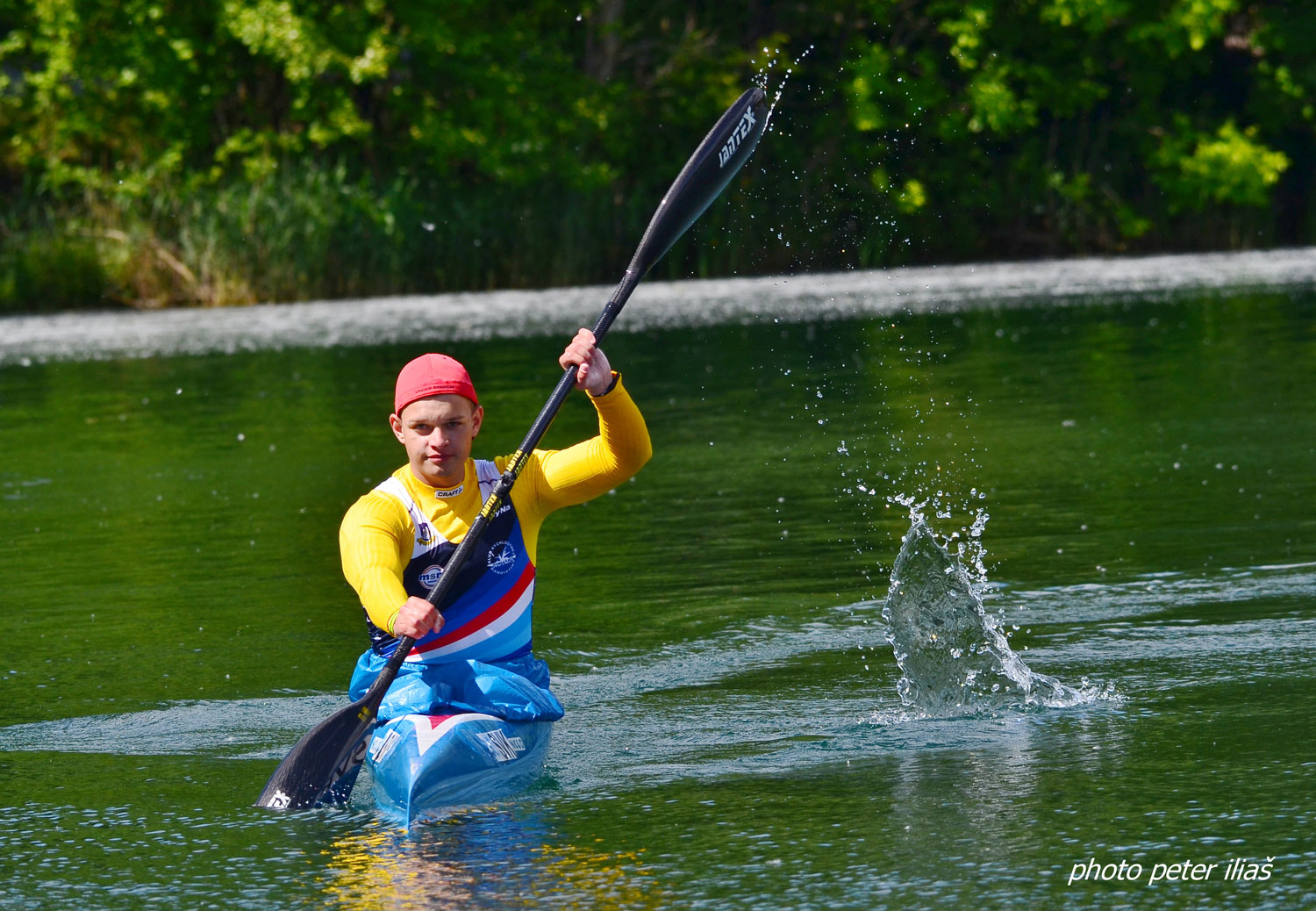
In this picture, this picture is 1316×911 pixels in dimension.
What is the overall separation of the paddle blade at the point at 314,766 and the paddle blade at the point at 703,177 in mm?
1898

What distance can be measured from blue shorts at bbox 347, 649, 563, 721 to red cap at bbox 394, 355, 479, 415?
71 centimetres

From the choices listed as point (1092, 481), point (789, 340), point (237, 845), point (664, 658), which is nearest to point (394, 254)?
point (789, 340)

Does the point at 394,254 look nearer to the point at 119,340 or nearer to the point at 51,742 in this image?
the point at 119,340

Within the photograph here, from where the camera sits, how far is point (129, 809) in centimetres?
553

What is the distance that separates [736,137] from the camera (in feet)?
23.5

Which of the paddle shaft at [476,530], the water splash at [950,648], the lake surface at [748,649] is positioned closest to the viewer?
the lake surface at [748,649]

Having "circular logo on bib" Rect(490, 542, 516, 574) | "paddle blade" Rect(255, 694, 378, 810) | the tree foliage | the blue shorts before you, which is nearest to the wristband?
"circular logo on bib" Rect(490, 542, 516, 574)

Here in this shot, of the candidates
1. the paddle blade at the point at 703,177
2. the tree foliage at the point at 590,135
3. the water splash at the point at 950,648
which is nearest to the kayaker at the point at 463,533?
the paddle blade at the point at 703,177

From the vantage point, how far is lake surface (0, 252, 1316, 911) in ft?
15.5

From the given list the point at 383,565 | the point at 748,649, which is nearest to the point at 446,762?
the point at 383,565

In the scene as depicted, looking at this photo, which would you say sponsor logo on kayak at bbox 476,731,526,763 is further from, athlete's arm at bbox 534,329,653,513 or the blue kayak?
athlete's arm at bbox 534,329,653,513

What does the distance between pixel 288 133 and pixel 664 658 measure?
2973 centimetres

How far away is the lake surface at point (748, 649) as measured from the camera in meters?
4.72

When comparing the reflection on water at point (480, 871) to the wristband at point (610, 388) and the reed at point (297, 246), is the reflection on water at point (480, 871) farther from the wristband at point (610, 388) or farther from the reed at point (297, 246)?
the reed at point (297, 246)
